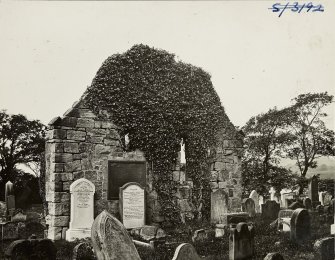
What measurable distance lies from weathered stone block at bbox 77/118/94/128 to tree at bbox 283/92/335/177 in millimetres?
14740

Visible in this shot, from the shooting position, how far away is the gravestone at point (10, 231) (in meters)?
9.93

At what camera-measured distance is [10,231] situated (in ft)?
33.0

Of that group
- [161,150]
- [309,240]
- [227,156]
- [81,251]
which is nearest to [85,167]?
[161,150]

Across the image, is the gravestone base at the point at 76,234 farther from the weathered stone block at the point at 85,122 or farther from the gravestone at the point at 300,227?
the gravestone at the point at 300,227

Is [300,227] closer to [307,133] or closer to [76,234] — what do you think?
[76,234]

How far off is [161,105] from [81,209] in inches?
179

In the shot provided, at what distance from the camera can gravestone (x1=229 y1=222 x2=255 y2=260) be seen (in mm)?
6609

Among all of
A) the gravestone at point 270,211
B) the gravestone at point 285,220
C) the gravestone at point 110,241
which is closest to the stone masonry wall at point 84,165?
the gravestone at point 270,211

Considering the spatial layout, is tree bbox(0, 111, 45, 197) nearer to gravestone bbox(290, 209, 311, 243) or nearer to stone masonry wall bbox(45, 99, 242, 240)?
stone masonry wall bbox(45, 99, 242, 240)

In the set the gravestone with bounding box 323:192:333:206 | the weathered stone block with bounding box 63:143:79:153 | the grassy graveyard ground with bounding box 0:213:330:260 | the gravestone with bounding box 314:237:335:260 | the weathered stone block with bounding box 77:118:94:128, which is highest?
the weathered stone block with bounding box 77:118:94:128

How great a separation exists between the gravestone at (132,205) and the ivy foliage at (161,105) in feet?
4.02

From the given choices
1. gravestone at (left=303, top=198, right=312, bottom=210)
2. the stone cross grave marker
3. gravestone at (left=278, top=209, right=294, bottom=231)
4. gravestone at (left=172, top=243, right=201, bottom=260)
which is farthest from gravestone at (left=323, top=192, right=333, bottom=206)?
the stone cross grave marker

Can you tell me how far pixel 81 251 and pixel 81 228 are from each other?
3134 millimetres

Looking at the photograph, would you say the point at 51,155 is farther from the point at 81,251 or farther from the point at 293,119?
the point at 293,119
